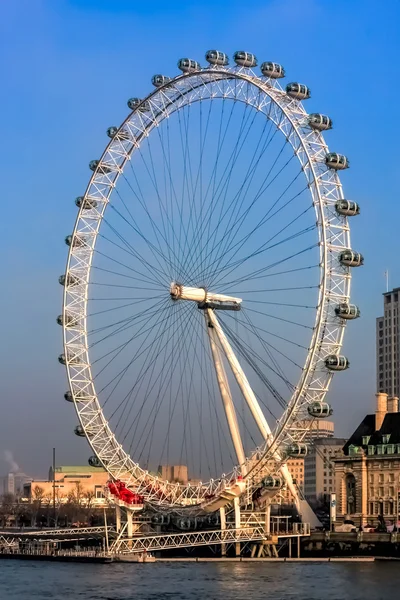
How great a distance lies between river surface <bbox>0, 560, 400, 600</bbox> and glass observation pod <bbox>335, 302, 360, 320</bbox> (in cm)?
1547

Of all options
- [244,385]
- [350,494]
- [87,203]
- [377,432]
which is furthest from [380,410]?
[87,203]

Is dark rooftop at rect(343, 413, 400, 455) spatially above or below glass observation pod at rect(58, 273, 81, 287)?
below

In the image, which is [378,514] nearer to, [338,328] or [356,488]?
[356,488]

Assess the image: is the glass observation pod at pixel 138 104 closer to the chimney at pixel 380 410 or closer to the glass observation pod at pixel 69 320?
the glass observation pod at pixel 69 320

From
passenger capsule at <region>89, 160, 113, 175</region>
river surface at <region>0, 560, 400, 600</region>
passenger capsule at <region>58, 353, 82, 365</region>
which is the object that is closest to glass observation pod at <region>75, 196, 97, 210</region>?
passenger capsule at <region>89, 160, 113, 175</region>

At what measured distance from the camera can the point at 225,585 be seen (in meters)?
67.1

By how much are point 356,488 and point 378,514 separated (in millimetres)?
3426

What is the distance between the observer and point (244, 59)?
264 feet

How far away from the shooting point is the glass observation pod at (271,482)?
274 feet

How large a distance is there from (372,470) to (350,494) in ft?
11.7

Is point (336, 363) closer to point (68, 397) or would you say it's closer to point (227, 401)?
point (227, 401)

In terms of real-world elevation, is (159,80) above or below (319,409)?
above

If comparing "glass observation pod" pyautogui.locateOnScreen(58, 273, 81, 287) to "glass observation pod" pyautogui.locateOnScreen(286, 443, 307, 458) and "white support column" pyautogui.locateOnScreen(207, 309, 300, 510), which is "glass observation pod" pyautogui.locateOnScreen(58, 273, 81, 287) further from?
"glass observation pod" pyautogui.locateOnScreen(286, 443, 307, 458)

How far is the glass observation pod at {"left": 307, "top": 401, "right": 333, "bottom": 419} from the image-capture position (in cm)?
7738
